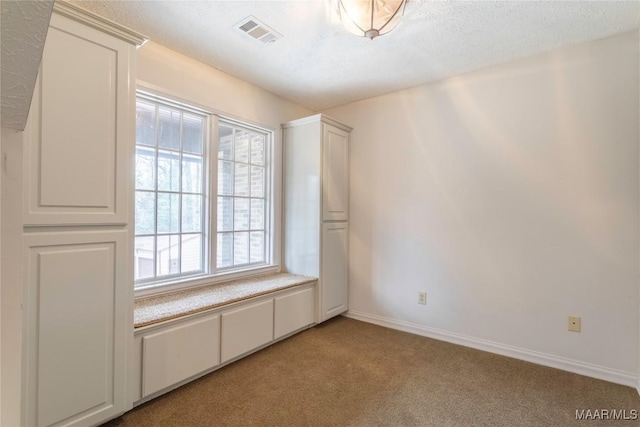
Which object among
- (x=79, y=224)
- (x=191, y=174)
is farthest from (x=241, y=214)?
(x=79, y=224)

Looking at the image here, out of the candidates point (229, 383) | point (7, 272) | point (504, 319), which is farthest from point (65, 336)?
point (504, 319)

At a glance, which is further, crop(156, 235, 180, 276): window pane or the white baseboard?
crop(156, 235, 180, 276): window pane

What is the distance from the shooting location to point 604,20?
204 centimetres

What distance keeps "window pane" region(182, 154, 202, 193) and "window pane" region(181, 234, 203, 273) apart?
1.35 ft

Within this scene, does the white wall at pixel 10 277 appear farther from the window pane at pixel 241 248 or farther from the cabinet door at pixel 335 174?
the cabinet door at pixel 335 174

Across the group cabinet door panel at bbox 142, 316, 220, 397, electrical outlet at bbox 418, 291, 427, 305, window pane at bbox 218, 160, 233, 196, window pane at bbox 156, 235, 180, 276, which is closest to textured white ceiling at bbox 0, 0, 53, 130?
cabinet door panel at bbox 142, 316, 220, 397

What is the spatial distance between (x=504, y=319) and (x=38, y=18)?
10.4 feet

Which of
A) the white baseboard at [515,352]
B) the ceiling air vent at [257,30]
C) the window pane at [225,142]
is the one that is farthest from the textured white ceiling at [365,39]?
the white baseboard at [515,352]

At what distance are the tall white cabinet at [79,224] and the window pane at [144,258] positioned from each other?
0.65 m

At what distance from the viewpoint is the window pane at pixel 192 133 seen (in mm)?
2615

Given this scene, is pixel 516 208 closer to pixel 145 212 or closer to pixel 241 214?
pixel 241 214

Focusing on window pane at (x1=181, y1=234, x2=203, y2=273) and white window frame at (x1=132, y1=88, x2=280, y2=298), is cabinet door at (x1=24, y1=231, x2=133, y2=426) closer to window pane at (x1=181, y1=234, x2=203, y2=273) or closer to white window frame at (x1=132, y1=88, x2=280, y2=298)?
white window frame at (x1=132, y1=88, x2=280, y2=298)

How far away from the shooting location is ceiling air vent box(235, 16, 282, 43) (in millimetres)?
2078

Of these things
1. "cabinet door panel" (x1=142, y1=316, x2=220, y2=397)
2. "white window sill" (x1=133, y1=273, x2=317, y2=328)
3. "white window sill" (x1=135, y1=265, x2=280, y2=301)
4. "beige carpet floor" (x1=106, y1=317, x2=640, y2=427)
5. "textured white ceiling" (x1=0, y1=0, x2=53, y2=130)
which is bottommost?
"beige carpet floor" (x1=106, y1=317, x2=640, y2=427)
